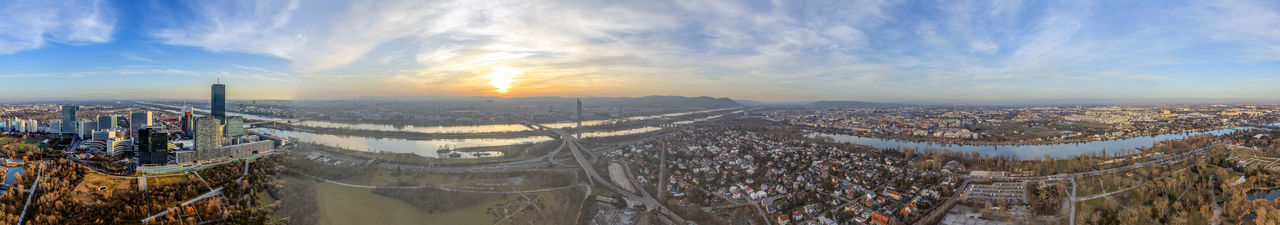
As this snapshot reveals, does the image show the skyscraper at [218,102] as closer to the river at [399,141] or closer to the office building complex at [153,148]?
the river at [399,141]

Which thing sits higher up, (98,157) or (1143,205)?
(98,157)

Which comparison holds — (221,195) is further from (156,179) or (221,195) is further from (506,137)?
(506,137)

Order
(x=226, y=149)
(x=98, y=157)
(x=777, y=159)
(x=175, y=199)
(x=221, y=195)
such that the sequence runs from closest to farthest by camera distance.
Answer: (x=175, y=199) < (x=221, y=195) < (x=98, y=157) < (x=226, y=149) < (x=777, y=159)

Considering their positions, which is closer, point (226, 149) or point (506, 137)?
point (226, 149)

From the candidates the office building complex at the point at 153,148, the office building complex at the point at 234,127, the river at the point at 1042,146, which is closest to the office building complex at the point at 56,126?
the office building complex at the point at 234,127

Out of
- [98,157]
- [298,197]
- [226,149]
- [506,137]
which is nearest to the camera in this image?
[298,197]

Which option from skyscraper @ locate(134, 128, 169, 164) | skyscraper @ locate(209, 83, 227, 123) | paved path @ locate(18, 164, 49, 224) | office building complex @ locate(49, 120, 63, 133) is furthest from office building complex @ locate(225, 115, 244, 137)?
office building complex @ locate(49, 120, 63, 133)

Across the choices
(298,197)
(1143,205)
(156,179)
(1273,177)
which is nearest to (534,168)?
(298,197)

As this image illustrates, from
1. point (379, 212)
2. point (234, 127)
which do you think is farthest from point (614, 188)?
point (234, 127)
